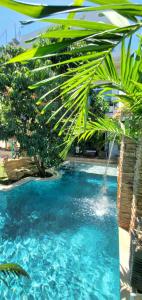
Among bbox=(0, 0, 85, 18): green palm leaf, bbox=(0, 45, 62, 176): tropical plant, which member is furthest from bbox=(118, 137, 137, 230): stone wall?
bbox=(0, 0, 85, 18): green palm leaf

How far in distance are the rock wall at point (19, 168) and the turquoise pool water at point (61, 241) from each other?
1.12m

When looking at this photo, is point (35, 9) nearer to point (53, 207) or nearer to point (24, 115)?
point (53, 207)

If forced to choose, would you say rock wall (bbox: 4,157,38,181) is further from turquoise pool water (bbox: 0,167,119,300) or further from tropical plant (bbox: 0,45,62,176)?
tropical plant (bbox: 0,45,62,176)

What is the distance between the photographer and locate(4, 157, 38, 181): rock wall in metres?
14.6

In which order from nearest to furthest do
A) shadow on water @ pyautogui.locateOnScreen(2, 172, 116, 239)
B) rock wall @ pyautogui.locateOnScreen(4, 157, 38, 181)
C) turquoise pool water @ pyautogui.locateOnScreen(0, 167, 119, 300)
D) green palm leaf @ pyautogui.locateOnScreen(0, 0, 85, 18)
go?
green palm leaf @ pyautogui.locateOnScreen(0, 0, 85, 18) → turquoise pool water @ pyautogui.locateOnScreen(0, 167, 119, 300) → shadow on water @ pyautogui.locateOnScreen(2, 172, 116, 239) → rock wall @ pyautogui.locateOnScreen(4, 157, 38, 181)

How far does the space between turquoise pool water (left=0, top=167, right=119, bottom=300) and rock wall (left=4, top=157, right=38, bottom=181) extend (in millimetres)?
1116

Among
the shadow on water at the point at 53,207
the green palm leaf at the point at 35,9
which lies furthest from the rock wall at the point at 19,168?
the green palm leaf at the point at 35,9

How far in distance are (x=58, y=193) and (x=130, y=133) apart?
8413 mm

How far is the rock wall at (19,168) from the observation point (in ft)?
47.9

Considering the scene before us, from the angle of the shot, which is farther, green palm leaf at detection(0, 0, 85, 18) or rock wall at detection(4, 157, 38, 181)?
rock wall at detection(4, 157, 38, 181)

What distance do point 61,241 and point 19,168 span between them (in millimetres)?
7986

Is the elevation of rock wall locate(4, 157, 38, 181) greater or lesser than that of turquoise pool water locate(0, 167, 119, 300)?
greater

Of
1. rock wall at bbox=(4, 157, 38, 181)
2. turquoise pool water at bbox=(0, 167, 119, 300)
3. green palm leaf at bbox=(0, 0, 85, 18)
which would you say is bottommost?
turquoise pool water at bbox=(0, 167, 119, 300)

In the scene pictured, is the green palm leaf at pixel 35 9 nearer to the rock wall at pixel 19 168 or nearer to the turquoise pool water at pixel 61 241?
the turquoise pool water at pixel 61 241
